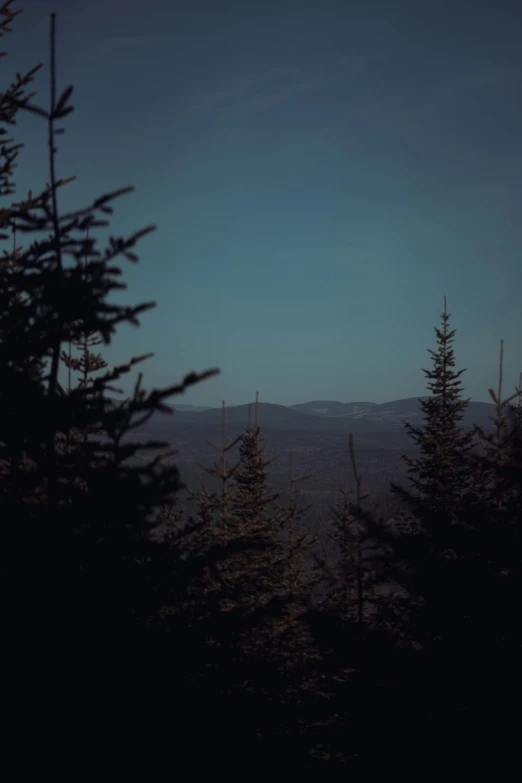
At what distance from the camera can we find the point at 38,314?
149 inches

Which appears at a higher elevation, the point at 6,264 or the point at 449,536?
the point at 6,264

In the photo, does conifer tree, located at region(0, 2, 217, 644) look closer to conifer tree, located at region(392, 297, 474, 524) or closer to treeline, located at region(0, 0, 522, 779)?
treeline, located at region(0, 0, 522, 779)

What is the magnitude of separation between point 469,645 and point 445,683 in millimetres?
358

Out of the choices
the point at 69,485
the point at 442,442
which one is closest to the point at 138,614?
the point at 69,485

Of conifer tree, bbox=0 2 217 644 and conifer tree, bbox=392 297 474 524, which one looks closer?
conifer tree, bbox=0 2 217 644

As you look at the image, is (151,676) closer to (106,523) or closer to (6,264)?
(106,523)

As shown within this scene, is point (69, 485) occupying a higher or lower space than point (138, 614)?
higher

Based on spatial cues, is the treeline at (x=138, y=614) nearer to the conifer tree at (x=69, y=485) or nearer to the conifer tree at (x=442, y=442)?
the conifer tree at (x=69, y=485)

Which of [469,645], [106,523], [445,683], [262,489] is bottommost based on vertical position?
[262,489]

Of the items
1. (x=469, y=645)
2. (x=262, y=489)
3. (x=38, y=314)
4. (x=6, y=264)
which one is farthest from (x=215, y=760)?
(x=262, y=489)

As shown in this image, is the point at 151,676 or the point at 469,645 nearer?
the point at 151,676

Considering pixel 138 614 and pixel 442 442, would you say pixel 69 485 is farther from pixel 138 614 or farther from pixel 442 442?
pixel 442 442

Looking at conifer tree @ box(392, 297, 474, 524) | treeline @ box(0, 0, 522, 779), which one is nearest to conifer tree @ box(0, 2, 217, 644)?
treeline @ box(0, 0, 522, 779)

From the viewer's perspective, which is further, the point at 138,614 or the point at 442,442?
the point at 442,442
